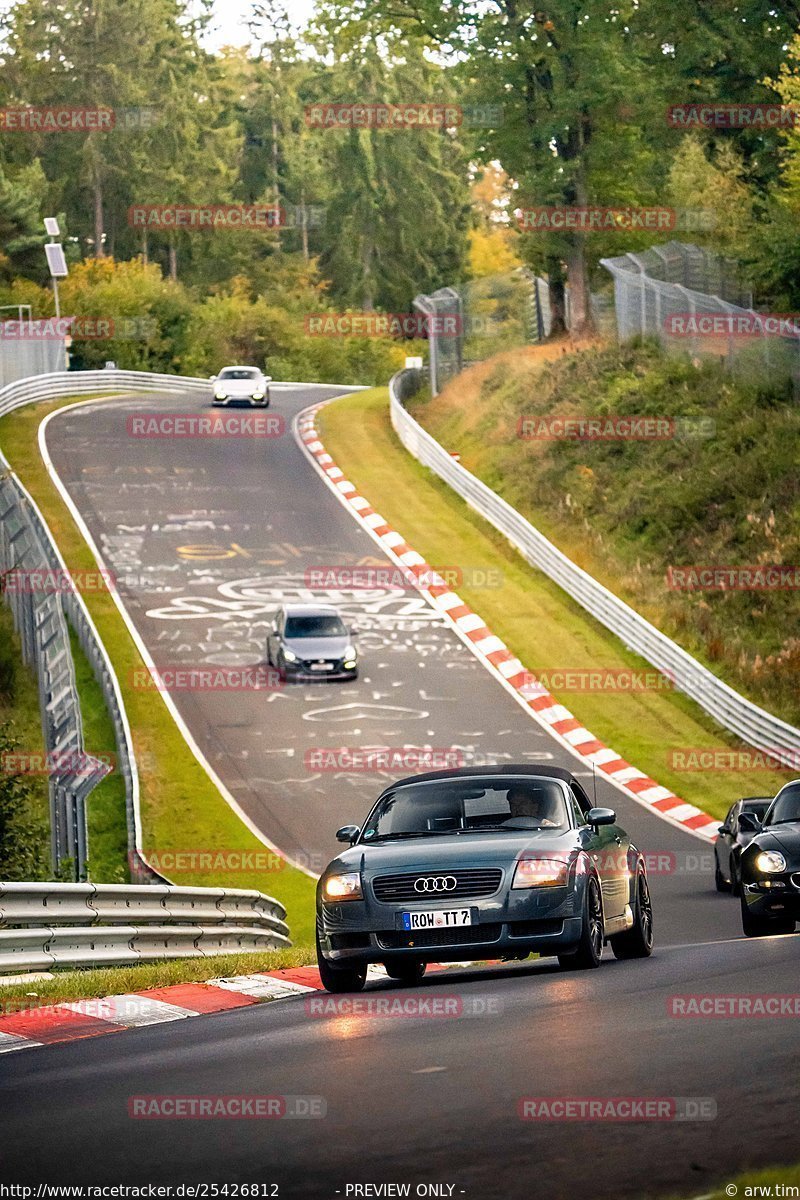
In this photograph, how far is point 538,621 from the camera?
38062mm

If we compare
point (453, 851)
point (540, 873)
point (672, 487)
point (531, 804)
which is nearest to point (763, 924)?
point (531, 804)

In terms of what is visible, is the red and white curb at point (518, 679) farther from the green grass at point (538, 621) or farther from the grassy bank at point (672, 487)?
the grassy bank at point (672, 487)

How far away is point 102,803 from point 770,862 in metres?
16.3

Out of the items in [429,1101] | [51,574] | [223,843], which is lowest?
[223,843]

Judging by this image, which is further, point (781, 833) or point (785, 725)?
point (785, 725)

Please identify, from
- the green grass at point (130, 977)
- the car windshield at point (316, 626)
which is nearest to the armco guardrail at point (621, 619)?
the car windshield at point (316, 626)

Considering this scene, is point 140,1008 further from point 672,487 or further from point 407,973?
point 672,487

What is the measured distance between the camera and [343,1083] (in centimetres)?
784

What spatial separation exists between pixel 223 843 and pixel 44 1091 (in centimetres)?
1816

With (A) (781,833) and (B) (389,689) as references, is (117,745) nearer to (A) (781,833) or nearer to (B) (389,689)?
(B) (389,689)

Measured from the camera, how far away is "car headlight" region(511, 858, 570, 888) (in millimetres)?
11656

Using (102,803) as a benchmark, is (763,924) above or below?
above

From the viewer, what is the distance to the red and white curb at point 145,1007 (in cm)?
1073

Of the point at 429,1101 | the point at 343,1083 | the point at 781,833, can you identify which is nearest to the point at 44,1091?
the point at 343,1083
